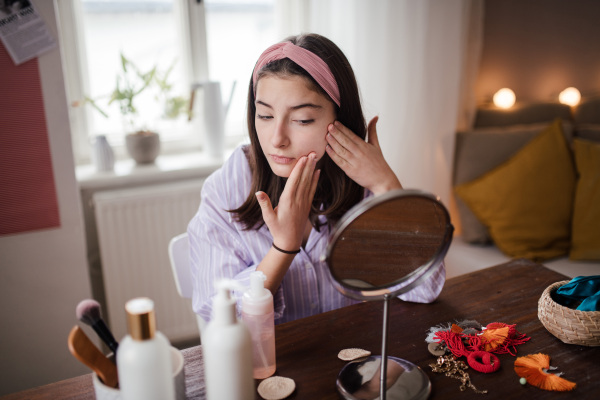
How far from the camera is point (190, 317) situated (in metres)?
2.31

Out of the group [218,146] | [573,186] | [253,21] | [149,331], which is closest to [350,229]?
[149,331]

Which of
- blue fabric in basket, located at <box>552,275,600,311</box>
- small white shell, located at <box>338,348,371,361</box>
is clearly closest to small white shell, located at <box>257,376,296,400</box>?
small white shell, located at <box>338,348,371,361</box>

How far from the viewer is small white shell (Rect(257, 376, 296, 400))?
0.82 metres

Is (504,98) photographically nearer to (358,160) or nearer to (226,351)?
(358,160)

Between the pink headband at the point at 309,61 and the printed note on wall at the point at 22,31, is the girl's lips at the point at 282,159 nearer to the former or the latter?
the pink headband at the point at 309,61

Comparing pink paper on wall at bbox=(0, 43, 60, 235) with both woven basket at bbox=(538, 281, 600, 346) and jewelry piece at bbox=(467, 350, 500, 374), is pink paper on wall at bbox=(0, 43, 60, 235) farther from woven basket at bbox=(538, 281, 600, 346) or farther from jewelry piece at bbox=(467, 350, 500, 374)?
woven basket at bbox=(538, 281, 600, 346)

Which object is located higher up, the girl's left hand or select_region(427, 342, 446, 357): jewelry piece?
the girl's left hand

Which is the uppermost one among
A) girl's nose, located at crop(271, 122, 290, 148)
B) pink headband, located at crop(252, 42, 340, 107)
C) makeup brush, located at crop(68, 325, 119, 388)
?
pink headband, located at crop(252, 42, 340, 107)

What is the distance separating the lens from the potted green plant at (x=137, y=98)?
216 cm

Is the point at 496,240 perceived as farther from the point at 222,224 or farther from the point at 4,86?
the point at 4,86

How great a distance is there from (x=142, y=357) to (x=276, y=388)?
31 cm

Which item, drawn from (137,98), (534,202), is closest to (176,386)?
(137,98)

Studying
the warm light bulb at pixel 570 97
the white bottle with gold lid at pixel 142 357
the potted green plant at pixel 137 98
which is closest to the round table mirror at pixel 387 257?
the white bottle with gold lid at pixel 142 357

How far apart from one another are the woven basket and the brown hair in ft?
1.83
